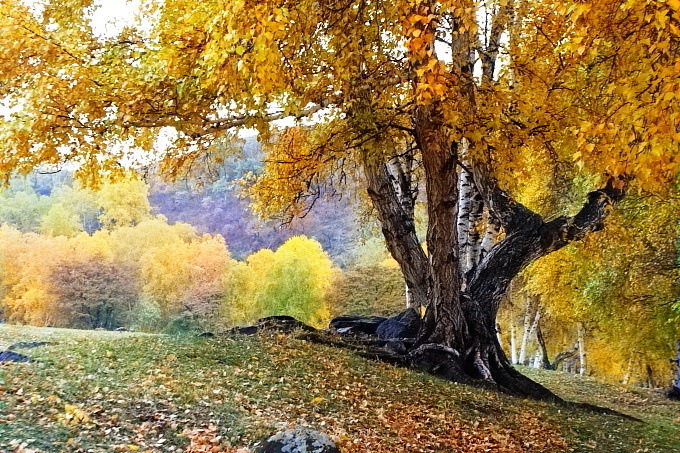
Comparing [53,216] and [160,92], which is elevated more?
[53,216]

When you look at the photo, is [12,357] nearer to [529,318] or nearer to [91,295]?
[529,318]

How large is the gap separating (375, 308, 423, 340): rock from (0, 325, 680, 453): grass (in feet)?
8.43

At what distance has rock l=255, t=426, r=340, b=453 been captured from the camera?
4.62 meters

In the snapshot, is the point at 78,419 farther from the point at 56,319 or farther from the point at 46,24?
the point at 56,319

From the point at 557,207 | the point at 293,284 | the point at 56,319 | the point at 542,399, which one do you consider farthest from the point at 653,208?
the point at 56,319

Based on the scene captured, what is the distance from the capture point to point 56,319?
36344 millimetres

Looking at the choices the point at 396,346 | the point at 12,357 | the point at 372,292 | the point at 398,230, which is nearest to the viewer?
the point at 12,357

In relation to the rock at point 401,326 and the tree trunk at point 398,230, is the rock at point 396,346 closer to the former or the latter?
the tree trunk at point 398,230

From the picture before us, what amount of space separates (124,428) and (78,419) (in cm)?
37

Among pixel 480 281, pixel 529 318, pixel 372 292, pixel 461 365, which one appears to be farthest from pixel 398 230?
pixel 372 292

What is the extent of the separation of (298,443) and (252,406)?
64.2 inches

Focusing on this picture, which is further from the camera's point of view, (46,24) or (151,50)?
(46,24)

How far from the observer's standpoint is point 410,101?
920cm

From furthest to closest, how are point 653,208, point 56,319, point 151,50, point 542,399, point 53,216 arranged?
point 53,216
point 56,319
point 653,208
point 542,399
point 151,50
